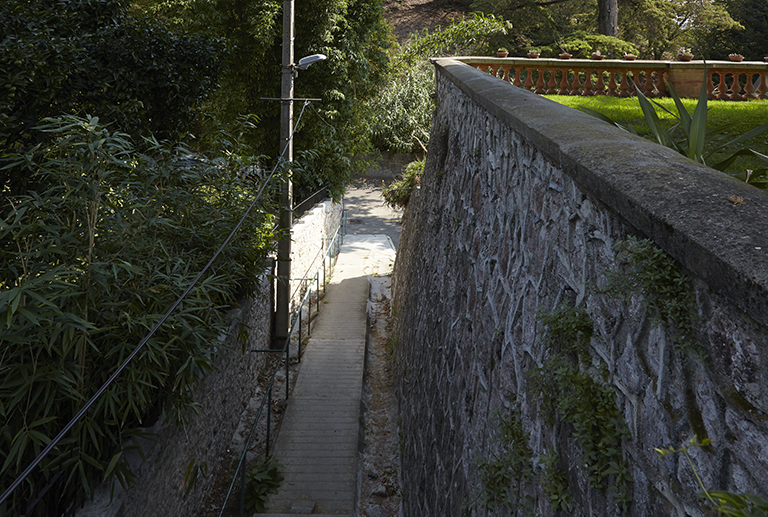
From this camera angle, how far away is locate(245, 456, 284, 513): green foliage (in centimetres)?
590

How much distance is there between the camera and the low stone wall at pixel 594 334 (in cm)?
129

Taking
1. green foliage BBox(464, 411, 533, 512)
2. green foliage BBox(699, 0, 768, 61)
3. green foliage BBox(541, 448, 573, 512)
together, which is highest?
green foliage BBox(699, 0, 768, 61)

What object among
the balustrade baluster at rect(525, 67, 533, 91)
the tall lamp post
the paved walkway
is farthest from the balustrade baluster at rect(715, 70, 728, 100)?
the paved walkway

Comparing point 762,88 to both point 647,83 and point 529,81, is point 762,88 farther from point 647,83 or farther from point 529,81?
point 529,81

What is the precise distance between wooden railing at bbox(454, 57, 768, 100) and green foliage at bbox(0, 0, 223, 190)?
4281 millimetres

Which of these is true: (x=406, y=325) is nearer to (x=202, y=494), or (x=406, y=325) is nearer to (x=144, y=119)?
(x=202, y=494)

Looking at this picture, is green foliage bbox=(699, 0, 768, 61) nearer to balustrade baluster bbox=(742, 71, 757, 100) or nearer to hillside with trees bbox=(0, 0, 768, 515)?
hillside with trees bbox=(0, 0, 768, 515)

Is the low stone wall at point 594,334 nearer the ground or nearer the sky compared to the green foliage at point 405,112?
nearer the ground

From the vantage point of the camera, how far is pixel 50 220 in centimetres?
334

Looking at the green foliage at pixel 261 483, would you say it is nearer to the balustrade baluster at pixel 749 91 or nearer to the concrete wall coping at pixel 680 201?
the concrete wall coping at pixel 680 201

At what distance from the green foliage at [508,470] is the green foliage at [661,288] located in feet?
3.64

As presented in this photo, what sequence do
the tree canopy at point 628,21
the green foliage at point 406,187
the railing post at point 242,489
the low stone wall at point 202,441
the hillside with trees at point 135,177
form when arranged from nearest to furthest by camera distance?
the hillside with trees at point 135,177
the low stone wall at point 202,441
the railing post at point 242,489
the green foliage at point 406,187
the tree canopy at point 628,21

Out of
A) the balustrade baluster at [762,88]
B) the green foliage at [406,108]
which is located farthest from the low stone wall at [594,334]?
the green foliage at [406,108]

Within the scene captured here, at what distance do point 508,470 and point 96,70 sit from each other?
22.8 ft
